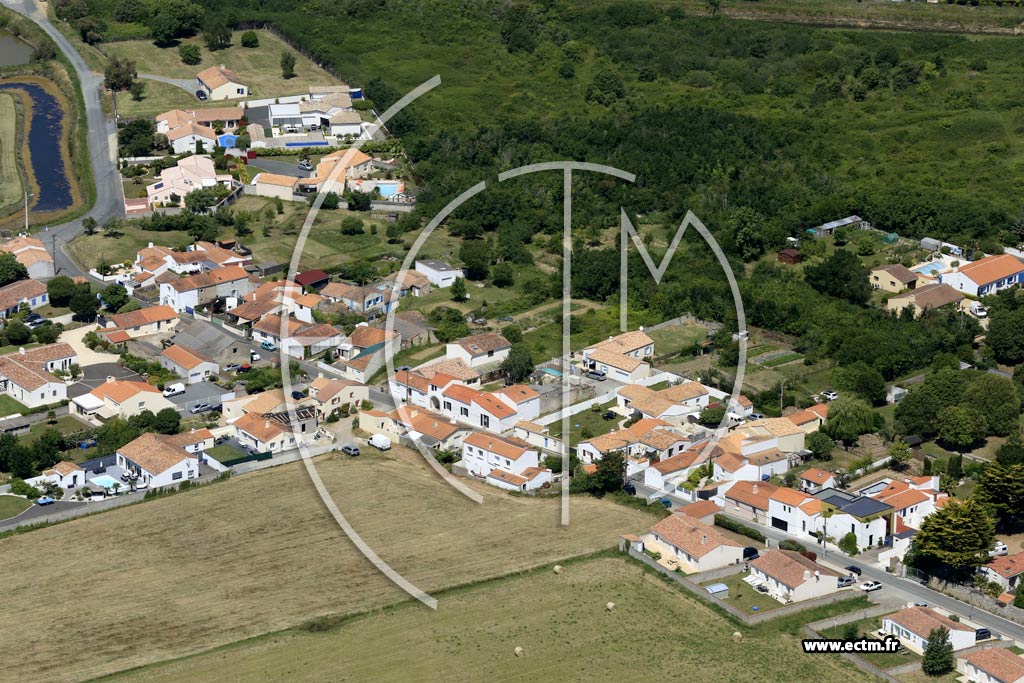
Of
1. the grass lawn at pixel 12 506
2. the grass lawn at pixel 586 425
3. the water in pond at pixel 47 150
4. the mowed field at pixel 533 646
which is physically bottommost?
the mowed field at pixel 533 646

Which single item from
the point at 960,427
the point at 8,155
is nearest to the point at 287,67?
the point at 8,155

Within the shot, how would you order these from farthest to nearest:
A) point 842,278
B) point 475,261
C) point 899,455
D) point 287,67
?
1. point 287,67
2. point 475,261
3. point 842,278
4. point 899,455

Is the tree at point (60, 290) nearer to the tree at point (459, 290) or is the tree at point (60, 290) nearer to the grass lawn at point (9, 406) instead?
the grass lawn at point (9, 406)

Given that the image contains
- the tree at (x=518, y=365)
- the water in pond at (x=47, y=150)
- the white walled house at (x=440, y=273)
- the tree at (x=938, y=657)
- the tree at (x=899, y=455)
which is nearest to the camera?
the tree at (x=938, y=657)

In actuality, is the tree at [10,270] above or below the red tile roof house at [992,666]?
above

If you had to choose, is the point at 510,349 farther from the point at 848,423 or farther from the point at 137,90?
the point at 137,90

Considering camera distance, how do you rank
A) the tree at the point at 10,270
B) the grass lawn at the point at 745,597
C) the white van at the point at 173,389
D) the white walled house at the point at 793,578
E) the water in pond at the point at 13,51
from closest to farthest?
the grass lawn at the point at 745,597
the white walled house at the point at 793,578
the white van at the point at 173,389
the tree at the point at 10,270
the water in pond at the point at 13,51

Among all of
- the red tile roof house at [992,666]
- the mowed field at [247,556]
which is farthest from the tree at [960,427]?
the red tile roof house at [992,666]
